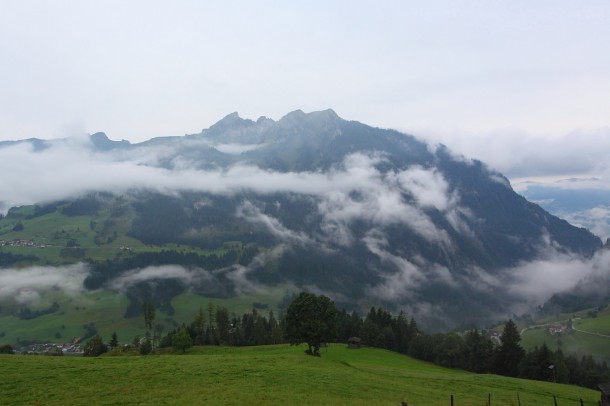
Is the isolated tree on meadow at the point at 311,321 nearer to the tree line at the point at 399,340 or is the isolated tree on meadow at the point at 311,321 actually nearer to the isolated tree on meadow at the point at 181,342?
the tree line at the point at 399,340

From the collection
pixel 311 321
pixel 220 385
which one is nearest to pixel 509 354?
pixel 311 321

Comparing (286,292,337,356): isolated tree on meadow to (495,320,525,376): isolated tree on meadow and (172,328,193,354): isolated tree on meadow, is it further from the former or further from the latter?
(495,320,525,376): isolated tree on meadow

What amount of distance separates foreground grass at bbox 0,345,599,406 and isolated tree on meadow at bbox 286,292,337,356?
20253 mm

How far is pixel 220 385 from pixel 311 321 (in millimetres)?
41107

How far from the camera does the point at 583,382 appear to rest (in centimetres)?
10756

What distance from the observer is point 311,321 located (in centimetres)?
8206

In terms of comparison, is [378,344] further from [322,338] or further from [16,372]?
[16,372]

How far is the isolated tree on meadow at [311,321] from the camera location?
269 ft

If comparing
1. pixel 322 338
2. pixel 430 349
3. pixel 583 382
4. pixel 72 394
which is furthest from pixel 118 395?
pixel 583 382

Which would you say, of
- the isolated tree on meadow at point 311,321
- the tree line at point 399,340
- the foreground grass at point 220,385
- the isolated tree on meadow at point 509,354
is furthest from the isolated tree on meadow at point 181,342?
the isolated tree on meadow at point 509,354

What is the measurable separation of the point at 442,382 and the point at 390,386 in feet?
45.5

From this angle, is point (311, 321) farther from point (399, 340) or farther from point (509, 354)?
point (399, 340)

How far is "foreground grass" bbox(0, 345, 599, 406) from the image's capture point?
38.0m

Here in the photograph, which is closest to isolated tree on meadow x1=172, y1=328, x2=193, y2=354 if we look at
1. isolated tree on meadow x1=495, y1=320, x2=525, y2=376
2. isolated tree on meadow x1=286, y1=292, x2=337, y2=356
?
isolated tree on meadow x1=286, y1=292, x2=337, y2=356
